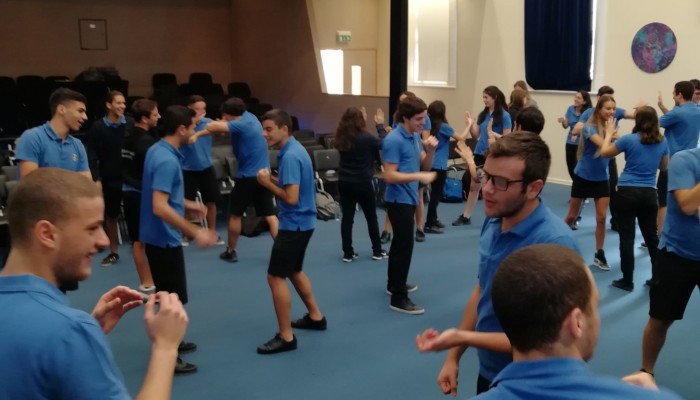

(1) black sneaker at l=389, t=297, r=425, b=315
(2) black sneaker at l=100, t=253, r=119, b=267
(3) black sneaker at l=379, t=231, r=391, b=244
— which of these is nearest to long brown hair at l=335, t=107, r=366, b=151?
(3) black sneaker at l=379, t=231, r=391, b=244

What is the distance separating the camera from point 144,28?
52.0 ft

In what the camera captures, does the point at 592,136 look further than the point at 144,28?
No

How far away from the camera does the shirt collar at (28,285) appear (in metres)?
1.57

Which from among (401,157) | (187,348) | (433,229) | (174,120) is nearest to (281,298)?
(187,348)

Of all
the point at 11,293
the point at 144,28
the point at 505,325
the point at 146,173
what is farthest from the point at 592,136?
the point at 144,28

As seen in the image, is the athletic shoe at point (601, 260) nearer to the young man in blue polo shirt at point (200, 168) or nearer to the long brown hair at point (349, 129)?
the long brown hair at point (349, 129)

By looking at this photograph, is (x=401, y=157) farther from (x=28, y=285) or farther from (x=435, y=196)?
(x=28, y=285)

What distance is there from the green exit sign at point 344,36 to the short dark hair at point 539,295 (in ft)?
42.5

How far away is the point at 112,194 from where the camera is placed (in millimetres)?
6875

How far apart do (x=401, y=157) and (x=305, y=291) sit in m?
1.29

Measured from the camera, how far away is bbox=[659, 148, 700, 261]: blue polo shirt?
11.2 feet

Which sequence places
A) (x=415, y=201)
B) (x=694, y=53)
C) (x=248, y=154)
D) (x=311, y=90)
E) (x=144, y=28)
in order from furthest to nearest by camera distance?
(x=144, y=28) → (x=311, y=90) → (x=694, y=53) → (x=248, y=154) → (x=415, y=201)

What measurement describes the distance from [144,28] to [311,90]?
4576mm

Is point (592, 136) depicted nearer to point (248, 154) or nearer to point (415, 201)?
point (415, 201)
